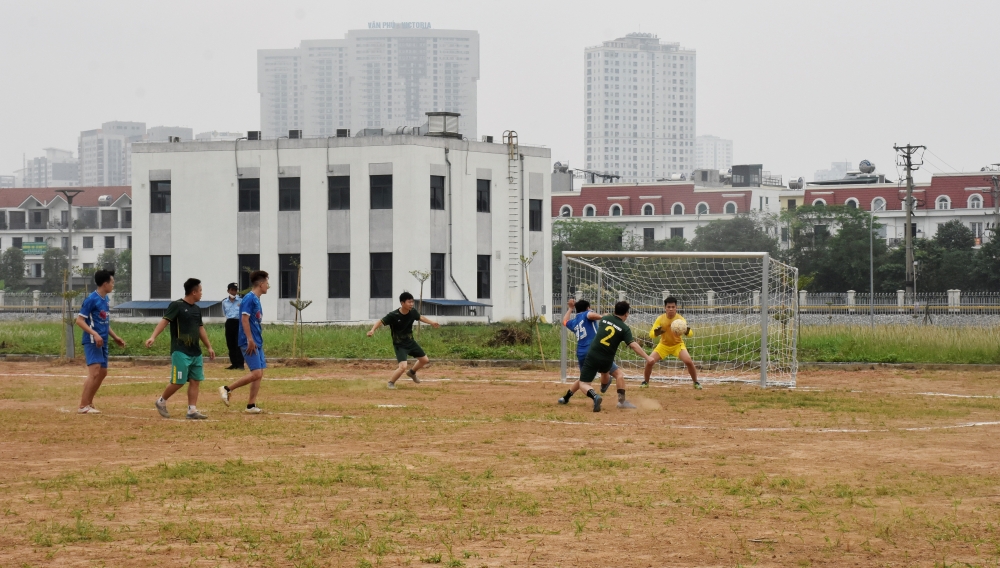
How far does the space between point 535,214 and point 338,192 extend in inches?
331

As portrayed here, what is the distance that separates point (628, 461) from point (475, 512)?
9.86 feet

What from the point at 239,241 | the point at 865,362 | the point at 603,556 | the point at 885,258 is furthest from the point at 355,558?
the point at 885,258

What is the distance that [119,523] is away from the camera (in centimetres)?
866

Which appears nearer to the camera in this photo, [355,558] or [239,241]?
[355,558]

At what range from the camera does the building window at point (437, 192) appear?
47500 millimetres

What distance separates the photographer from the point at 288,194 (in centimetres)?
4762

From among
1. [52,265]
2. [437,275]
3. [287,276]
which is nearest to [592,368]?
[437,275]

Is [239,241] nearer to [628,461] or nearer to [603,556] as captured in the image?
[628,461]

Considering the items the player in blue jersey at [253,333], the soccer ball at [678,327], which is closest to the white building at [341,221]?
the soccer ball at [678,327]

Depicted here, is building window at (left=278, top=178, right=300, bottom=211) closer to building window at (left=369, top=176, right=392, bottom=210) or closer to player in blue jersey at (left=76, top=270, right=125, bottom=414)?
building window at (left=369, top=176, right=392, bottom=210)

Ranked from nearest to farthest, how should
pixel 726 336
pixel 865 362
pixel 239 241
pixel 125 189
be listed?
pixel 865 362
pixel 726 336
pixel 239 241
pixel 125 189

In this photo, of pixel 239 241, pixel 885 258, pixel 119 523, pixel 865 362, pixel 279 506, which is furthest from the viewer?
pixel 885 258

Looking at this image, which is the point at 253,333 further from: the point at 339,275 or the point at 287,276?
the point at 287,276

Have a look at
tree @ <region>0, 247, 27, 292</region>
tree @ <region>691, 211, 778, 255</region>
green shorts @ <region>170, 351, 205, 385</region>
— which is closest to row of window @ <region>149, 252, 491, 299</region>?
green shorts @ <region>170, 351, 205, 385</region>
